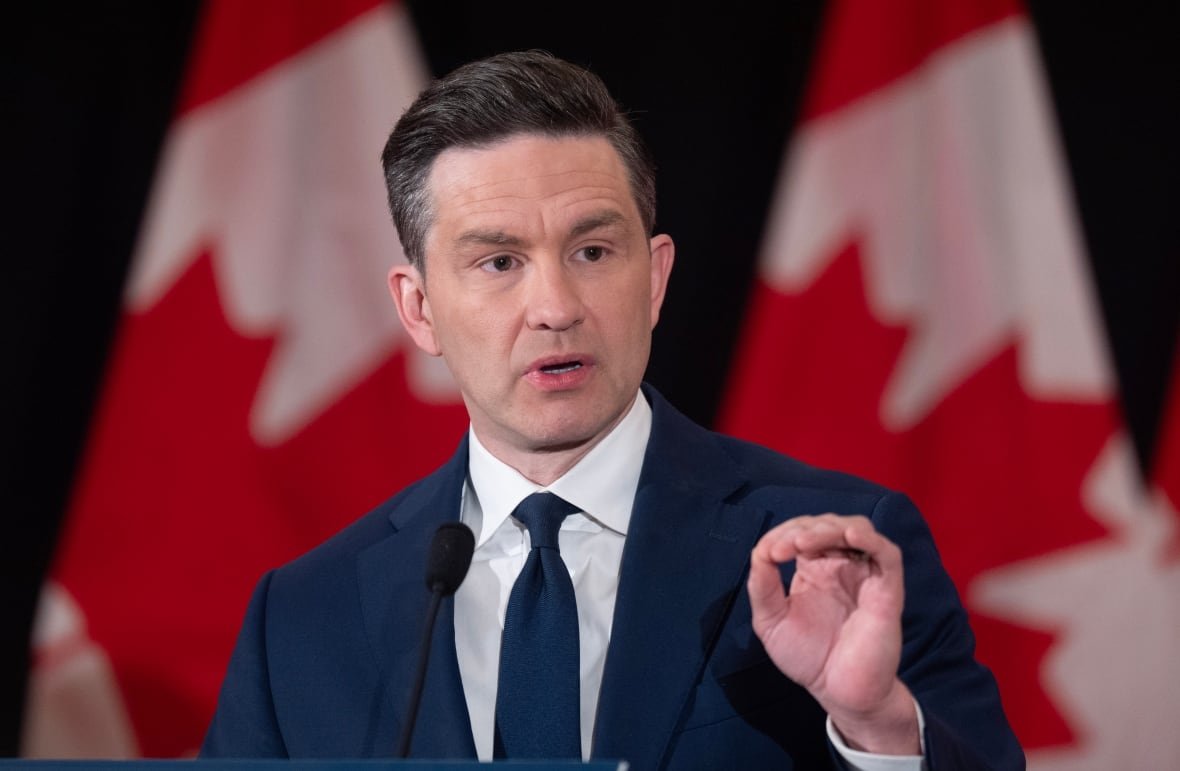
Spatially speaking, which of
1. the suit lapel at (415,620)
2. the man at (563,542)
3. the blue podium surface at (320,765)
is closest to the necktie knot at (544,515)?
the man at (563,542)

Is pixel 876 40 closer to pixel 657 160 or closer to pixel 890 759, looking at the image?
pixel 657 160

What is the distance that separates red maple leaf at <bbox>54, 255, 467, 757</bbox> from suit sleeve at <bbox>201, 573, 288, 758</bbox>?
1.18m

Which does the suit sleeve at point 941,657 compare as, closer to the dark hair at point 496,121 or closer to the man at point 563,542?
the man at point 563,542

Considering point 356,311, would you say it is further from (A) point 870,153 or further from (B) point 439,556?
(B) point 439,556

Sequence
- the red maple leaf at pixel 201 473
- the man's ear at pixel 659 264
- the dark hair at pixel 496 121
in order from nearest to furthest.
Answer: the dark hair at pixel 496 121, the man's ear at pixel 659 264, the red maple leaf at pixel 201 473

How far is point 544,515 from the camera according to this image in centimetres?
173

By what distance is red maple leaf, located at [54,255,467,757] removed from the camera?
9.99 ft

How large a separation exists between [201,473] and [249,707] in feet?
4.51

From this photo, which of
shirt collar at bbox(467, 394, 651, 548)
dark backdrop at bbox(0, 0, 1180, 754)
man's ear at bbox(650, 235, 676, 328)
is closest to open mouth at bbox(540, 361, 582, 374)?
shirt collar at bbox(467, 394, 651, 548)

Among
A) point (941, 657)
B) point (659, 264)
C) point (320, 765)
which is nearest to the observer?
point (320, 765)

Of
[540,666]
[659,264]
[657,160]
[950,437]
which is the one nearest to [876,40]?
[657,160]

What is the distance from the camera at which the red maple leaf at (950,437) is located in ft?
9.55

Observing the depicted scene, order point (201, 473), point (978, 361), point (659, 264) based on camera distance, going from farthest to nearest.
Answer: point (201, 473) < point (978, 361) < point (659, 264)

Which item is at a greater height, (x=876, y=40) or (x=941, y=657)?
(x=876, y=40)
